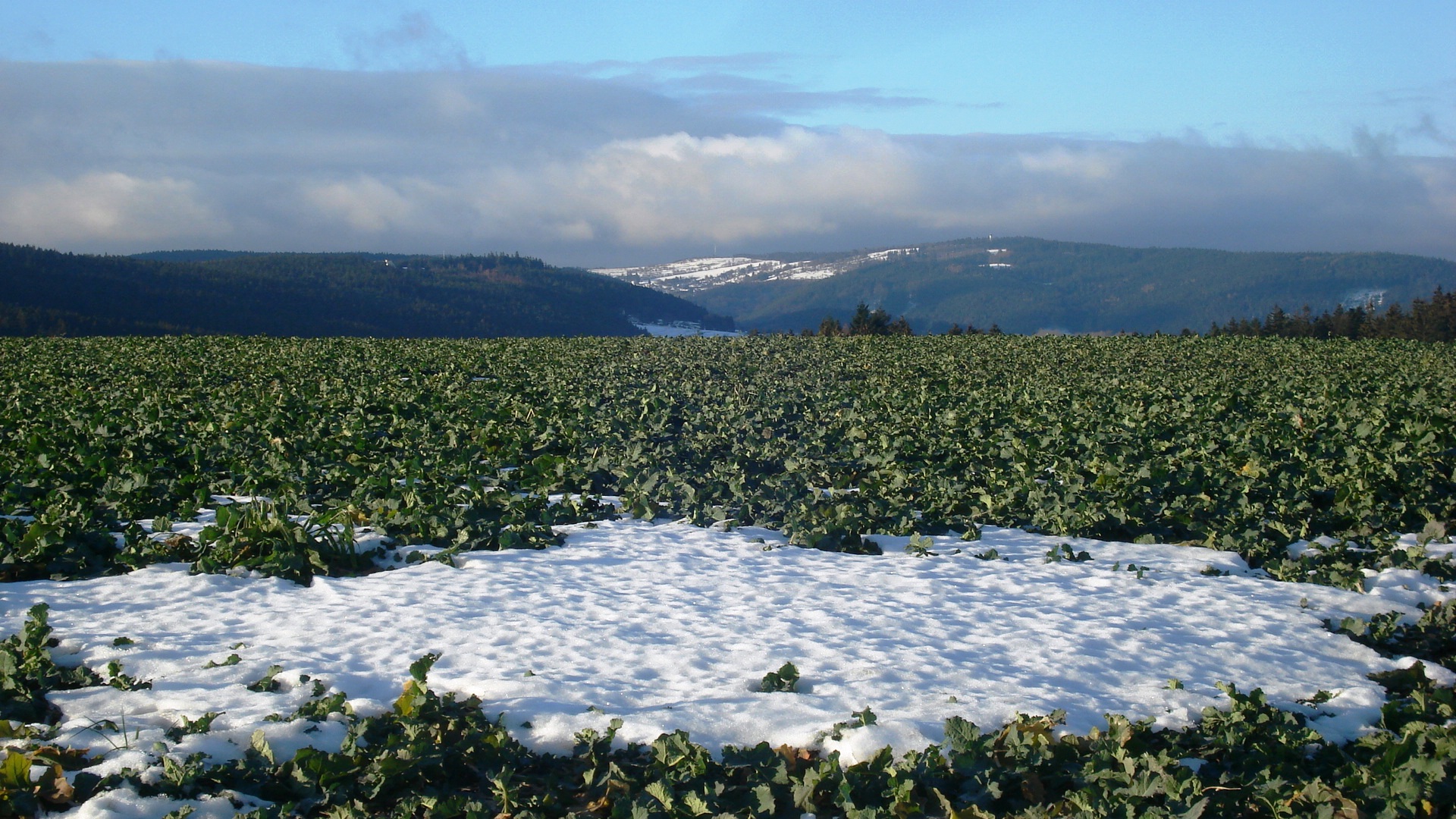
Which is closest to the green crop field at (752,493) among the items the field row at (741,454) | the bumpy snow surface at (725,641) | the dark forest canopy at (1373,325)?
the field row at (741,454)

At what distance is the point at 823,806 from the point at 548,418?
13.4 m

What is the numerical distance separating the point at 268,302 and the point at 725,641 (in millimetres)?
160724

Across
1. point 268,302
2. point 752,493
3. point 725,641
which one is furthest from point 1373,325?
point 268,302

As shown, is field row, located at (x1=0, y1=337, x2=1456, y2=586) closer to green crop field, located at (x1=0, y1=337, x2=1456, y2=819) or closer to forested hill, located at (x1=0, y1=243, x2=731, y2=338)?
green crop field, located at (x1=0, y1=337, x2=1456, y2=819)

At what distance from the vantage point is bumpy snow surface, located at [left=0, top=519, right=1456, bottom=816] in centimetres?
586

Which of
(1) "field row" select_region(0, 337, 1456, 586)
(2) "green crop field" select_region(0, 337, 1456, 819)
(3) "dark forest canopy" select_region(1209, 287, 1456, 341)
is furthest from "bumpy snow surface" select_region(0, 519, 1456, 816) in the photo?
(3) "dark forest canopy" select_region(1209, 287, 1456, 341)

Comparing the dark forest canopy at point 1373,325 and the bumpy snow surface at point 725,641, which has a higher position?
the bumpy snow surface at point 725,641

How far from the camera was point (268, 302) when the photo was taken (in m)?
149

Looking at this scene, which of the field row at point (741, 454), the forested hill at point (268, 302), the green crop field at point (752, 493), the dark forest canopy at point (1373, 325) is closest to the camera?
the green crop field at point (752, 493)

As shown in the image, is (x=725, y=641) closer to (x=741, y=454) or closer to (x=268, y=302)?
(x=741, y=454)

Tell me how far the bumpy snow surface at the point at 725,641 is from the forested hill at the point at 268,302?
11257 cm

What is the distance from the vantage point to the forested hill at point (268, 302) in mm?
123688

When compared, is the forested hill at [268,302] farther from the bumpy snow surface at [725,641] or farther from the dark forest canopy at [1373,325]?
the bumpy snow surface at [725,641]

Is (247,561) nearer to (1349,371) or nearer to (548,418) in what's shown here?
(548,418)
